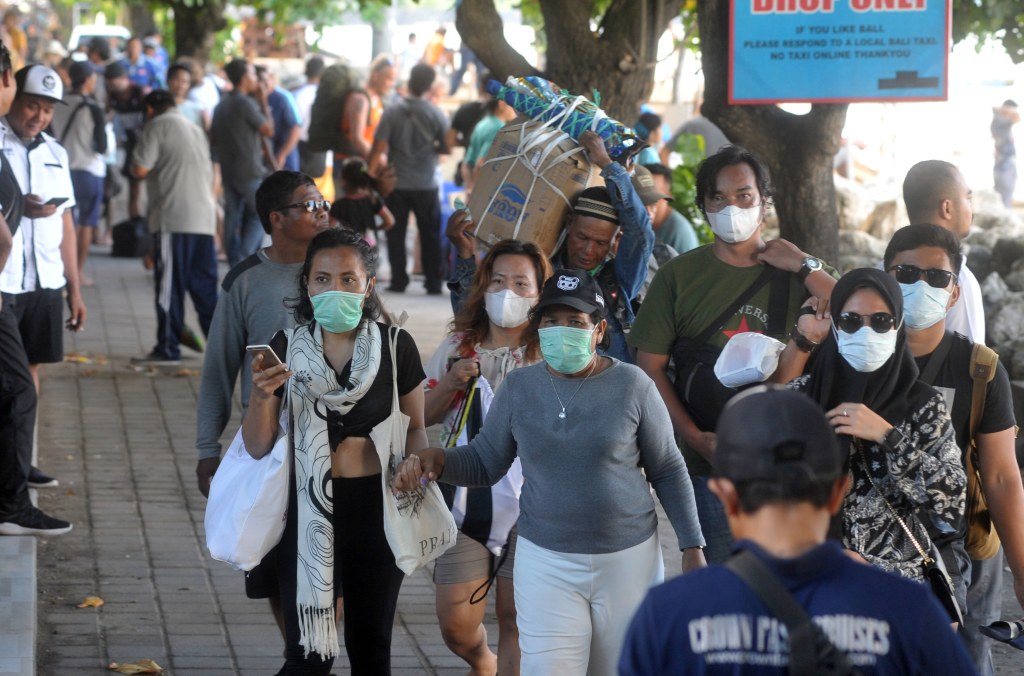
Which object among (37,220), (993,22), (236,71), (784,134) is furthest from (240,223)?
(993,22)

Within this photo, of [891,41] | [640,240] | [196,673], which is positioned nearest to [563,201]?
[640,240]

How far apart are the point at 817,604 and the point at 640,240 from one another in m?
3.44

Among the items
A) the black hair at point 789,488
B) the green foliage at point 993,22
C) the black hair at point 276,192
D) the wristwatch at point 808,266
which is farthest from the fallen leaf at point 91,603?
the green foliage at point 993,22

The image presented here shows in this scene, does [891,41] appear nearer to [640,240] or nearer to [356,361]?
[640,240]

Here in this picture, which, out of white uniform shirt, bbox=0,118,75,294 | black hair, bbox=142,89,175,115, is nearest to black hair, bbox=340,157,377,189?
black hair, bbox=142,89,175,115

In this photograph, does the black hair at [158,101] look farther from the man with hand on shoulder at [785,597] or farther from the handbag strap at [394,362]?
the man with hand on shoulder at [785,597]

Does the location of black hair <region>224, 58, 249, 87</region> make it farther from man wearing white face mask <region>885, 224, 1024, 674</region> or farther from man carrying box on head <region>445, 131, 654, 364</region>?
man wearing white face mask <region>885, 224, 1024, 674</region>

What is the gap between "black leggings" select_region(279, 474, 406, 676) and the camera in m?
4.80

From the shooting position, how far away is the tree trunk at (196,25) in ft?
68.5

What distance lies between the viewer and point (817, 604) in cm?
241

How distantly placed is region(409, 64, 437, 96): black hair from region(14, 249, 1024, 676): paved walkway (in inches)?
181

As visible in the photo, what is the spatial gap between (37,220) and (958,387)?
4.99 m

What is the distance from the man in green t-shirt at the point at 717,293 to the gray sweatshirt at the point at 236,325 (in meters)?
1.28

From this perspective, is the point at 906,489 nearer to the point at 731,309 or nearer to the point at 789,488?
the point at 731,309
